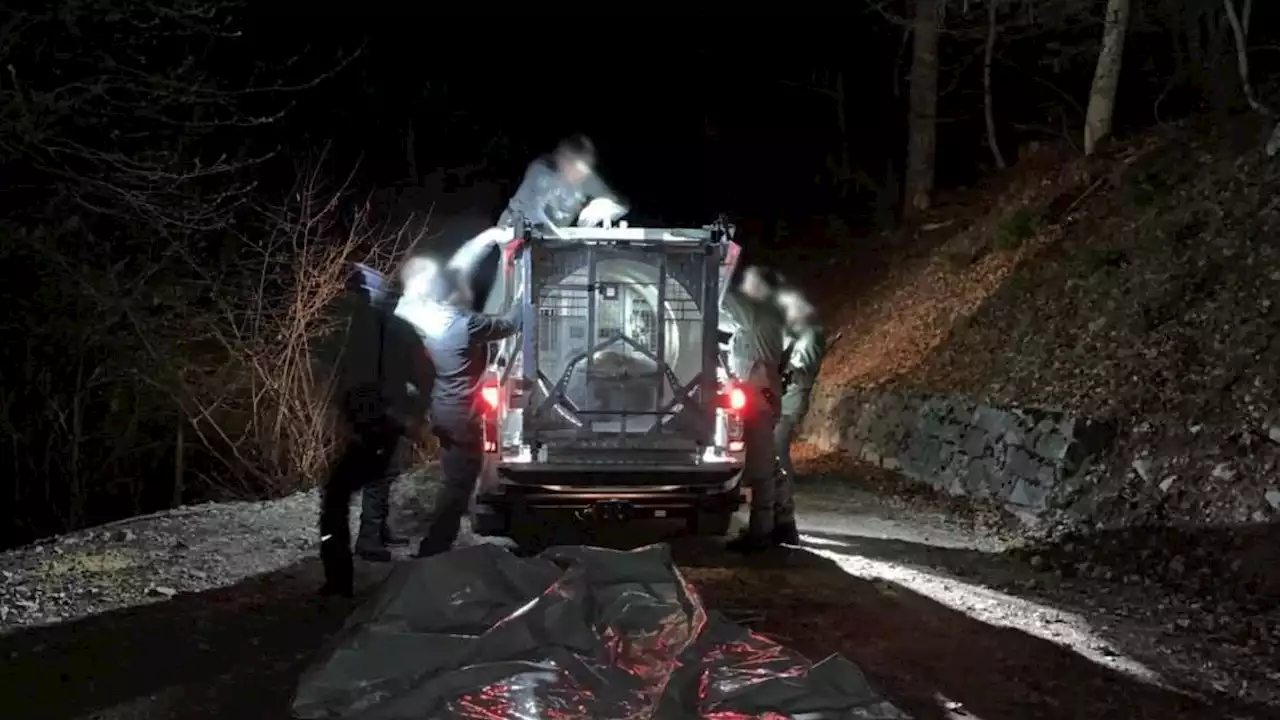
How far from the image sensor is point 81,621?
267 inches

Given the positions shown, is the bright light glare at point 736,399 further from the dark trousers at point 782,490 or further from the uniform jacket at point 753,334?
the dark trousers at point 782,490

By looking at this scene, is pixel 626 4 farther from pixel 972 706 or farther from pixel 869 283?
pixel 972 706

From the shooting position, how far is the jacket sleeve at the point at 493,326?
8344 millimetres

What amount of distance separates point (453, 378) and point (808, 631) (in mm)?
3196

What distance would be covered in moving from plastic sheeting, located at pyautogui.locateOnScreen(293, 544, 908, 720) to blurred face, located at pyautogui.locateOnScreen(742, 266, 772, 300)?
3.82m

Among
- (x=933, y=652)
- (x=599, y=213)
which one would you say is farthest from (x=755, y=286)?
(x=933, y=652)

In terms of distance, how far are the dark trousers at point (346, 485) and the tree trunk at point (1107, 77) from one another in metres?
12.3

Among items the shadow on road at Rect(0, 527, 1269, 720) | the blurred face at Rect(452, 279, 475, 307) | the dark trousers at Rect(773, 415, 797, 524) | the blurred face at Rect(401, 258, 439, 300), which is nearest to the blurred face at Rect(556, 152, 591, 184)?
the blurred face at Rect(452, 279, 475, 307)

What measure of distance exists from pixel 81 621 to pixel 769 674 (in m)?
4.01

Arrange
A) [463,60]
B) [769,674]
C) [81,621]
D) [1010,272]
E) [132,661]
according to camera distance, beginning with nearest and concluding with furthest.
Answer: [769,674]
[132,661]
[81,621]
[1010,272]
[463,60]

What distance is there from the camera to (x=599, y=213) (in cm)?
1054

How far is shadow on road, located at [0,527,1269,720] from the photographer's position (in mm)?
5504

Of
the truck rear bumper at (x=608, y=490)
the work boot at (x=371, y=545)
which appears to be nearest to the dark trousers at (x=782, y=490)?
the truck rear bumper at (x=608, y=490)

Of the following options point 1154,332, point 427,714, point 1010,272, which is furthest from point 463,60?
point 427,714
